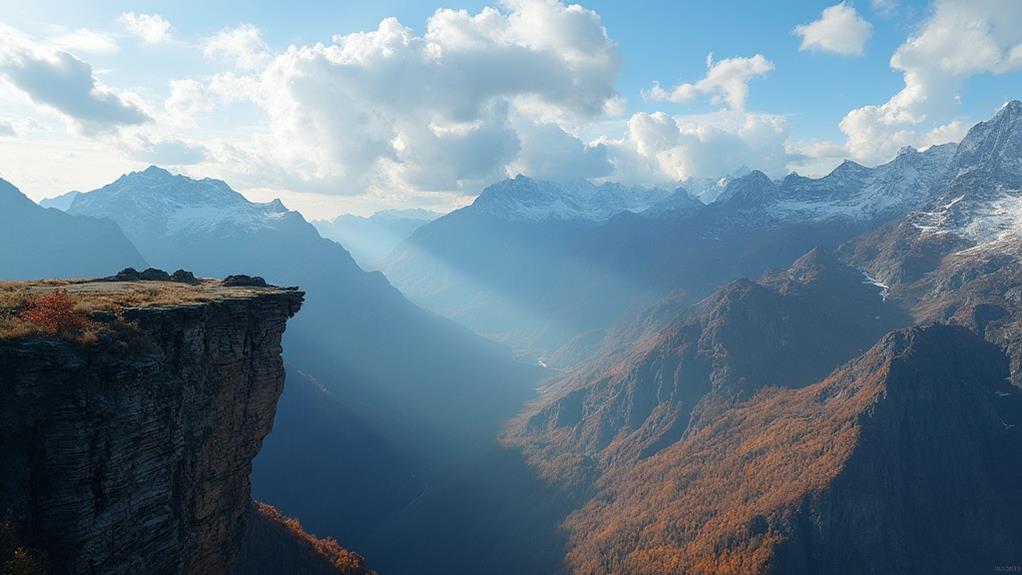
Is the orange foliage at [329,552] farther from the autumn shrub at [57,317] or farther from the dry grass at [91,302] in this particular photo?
the autumn shrub at [57,317]

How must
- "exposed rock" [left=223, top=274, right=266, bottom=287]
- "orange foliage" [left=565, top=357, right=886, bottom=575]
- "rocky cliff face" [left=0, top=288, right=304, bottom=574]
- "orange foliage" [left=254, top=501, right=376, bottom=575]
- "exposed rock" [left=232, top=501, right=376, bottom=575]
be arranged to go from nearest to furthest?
"rocky cliff face" [left=0, top=288, right=304, bottom=574]
"exposed rock" [left=223, top=274, right=266, bottom=287]
"exposed rock" [left=232, top=501, right=376, bottom=575]
"orange foliage" [left=254, top=501, right=376, bottom=575]
"orange foliage" [left=565, top=357, right=886, bottom=575]

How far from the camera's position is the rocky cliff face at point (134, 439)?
856 inches

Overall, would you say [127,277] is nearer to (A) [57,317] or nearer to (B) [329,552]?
(A) [57,317]

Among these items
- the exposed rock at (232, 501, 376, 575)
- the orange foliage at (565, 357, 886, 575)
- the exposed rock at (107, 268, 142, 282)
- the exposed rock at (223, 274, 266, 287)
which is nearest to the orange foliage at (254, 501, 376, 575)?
the exposed rock at (232, 501, 376, 575)

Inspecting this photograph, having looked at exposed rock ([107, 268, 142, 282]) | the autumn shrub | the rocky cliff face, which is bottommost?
the rocky cliff face

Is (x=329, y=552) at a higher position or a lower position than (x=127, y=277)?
lower

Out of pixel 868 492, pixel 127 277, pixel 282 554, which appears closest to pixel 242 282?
pixel 127 277

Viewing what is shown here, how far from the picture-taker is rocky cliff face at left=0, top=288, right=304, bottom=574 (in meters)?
21.7

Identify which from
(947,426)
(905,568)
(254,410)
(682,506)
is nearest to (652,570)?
(682,506)

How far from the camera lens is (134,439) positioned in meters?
24.5

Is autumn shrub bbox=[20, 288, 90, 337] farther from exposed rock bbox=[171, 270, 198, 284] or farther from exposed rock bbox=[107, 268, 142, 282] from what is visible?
exposed rock bbox=[107, 268, 142, 282]

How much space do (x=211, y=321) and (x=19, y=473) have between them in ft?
38.8

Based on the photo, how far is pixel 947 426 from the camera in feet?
591

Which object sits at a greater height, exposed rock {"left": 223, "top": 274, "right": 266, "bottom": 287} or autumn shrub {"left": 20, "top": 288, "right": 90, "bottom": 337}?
exposed rock {"left": 223, "top": 274, "right": 266, "bottom": 287}
